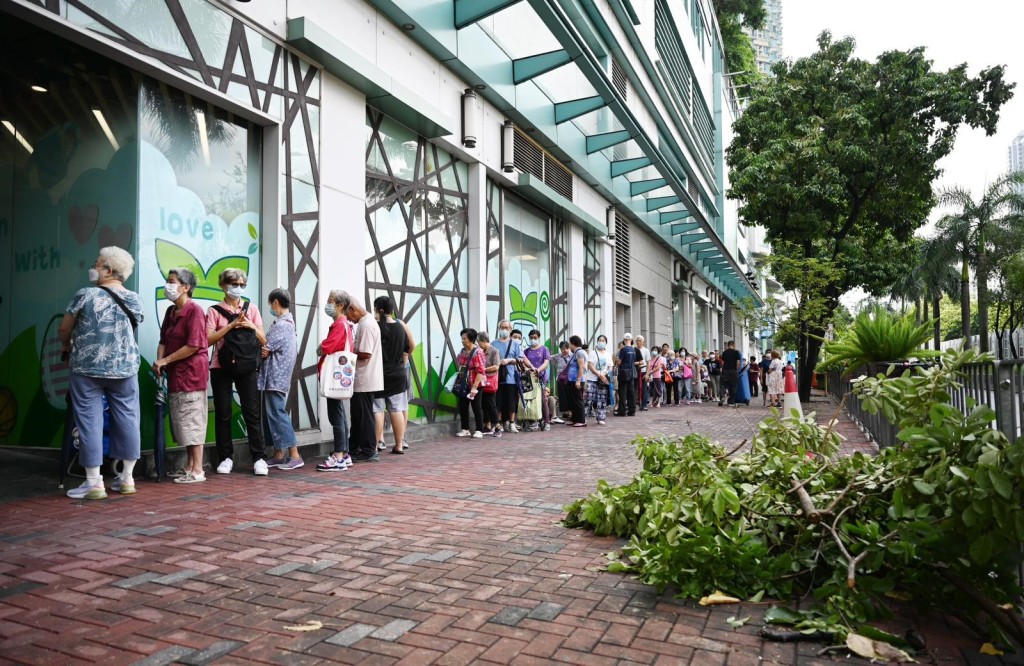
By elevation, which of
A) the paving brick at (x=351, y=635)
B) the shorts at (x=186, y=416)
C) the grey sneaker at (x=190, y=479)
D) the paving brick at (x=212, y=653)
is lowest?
the paving brick at (x=351, y=635)

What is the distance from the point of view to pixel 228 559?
392cm

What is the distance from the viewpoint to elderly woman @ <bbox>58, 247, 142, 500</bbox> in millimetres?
5422

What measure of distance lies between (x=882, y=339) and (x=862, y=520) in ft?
17.5

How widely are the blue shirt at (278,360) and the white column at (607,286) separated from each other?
45.2 feet

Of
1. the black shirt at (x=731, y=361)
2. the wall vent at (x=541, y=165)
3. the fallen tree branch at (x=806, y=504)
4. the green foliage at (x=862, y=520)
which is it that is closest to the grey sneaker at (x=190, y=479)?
the green foliage at (x=862, y=520)

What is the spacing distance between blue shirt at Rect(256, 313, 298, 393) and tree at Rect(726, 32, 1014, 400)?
56.7ft

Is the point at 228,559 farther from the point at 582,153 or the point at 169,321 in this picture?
the point at 582,153

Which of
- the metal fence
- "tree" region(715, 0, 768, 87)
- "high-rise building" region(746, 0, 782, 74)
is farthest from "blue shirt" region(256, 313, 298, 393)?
"high-rise building" region(746, 0, 782, 74)

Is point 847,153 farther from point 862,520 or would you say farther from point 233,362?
point 862,520

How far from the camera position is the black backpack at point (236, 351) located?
22.0ft

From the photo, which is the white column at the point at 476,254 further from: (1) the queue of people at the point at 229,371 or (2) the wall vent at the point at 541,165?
(2) the wall vent at the point at 541,165

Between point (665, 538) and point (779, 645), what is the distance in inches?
35.7

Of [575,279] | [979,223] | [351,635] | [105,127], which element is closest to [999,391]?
[351,635]

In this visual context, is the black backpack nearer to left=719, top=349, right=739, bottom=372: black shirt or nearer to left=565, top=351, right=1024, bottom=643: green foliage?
left=565, top=351, right=1024, bottom=643: green foliage
